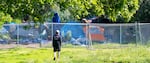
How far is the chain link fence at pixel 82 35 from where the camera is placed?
37.5 m

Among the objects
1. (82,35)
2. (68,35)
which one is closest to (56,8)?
(68,35)

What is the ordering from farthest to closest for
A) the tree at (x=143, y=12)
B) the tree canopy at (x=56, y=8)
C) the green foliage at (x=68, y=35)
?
the tree at (x=143, y=12) → the green foliage at (x=68, y=35) → the tree canopy at (x=56, y=8)

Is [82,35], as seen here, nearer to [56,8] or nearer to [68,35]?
[68,35]

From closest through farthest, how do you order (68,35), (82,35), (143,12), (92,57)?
(92,57), (68,35), (82,35), (143,12)

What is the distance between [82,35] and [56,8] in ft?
73.1

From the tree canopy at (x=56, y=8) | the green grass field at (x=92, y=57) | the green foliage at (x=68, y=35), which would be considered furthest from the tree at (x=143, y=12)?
the tree canopy at (x=56, y=8)

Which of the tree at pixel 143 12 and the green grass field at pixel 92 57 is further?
the tree at pixel 143 12

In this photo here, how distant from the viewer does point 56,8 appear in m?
16.4

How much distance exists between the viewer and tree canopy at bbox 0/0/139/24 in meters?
15.2

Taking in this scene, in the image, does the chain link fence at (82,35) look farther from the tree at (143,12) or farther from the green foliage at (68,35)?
the tree at (143,12)

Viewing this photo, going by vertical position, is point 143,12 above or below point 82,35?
above

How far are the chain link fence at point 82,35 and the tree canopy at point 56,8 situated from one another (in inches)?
733

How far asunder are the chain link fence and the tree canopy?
1861 cm

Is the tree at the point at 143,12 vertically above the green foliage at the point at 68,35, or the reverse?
the tree at the point at 143,12
